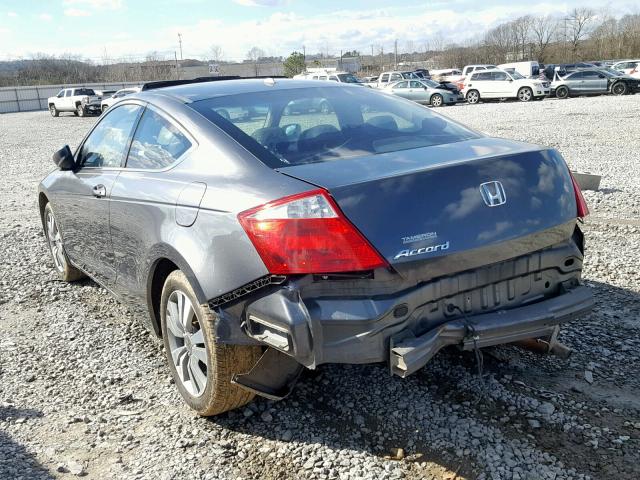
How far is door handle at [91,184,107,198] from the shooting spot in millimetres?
3911

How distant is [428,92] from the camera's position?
3023cm

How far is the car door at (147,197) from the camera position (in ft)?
10.2

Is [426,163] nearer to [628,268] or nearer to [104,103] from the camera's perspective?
[628,268]

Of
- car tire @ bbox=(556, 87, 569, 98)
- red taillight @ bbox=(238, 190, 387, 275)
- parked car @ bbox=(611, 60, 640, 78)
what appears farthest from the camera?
parked car @ bbox=(611, 60, 640, 78)

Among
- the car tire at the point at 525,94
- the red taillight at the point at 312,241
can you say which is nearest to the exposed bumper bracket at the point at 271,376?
the red taillight at the point at 312,241

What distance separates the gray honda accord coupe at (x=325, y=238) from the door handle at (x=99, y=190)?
22 centimetres

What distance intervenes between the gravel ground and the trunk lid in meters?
0.84

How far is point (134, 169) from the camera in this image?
371 cm

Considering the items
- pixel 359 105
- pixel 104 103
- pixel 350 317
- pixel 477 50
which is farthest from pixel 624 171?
pixel 477 50

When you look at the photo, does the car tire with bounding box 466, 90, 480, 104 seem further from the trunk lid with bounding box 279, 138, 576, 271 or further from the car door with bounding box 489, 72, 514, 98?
the trunk lid with bounding box 279, 138, 576, 271

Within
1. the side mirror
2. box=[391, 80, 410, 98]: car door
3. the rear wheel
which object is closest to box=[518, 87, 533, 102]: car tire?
the rear wheel

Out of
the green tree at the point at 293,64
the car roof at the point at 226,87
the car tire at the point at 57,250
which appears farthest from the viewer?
the green tree at the point at 293,64

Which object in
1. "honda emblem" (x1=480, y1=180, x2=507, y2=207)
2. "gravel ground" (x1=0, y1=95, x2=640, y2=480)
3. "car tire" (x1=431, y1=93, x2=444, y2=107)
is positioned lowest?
"gravel ground" (x1=0, y1=95, x2=640, y2=480)

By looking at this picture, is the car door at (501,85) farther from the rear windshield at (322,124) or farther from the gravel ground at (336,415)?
the rear windshield at (322,124)
